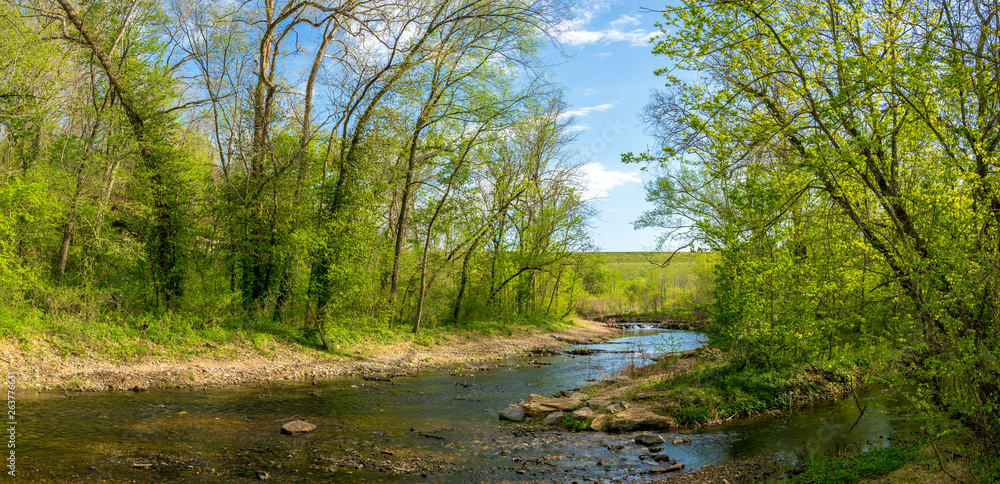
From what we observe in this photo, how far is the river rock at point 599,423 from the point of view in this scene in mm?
10945

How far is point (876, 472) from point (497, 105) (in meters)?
19.7

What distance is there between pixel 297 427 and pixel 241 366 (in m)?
6.66

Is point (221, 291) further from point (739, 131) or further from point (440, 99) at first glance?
point (739, 131)

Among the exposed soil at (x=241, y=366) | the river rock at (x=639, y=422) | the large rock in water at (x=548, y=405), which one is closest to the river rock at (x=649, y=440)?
the river rock at (x=639, y=422)

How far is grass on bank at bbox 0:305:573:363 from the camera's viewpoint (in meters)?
13.0

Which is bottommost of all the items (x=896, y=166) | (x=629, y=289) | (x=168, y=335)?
(x=168, y=335)

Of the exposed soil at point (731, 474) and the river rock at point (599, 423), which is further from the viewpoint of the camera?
the river rock at point (599, 423)

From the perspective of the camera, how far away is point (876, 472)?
277 inches

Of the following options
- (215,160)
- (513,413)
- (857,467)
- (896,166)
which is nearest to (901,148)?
(896,166)

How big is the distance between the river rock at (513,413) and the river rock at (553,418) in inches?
20.9

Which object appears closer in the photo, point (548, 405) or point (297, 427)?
point (297, 427)

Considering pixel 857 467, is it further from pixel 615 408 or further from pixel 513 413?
pixel 513 413

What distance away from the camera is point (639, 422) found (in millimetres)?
10977

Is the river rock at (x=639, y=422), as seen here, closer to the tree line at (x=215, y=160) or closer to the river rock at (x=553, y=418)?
the river rock at (x=553, y=418)
